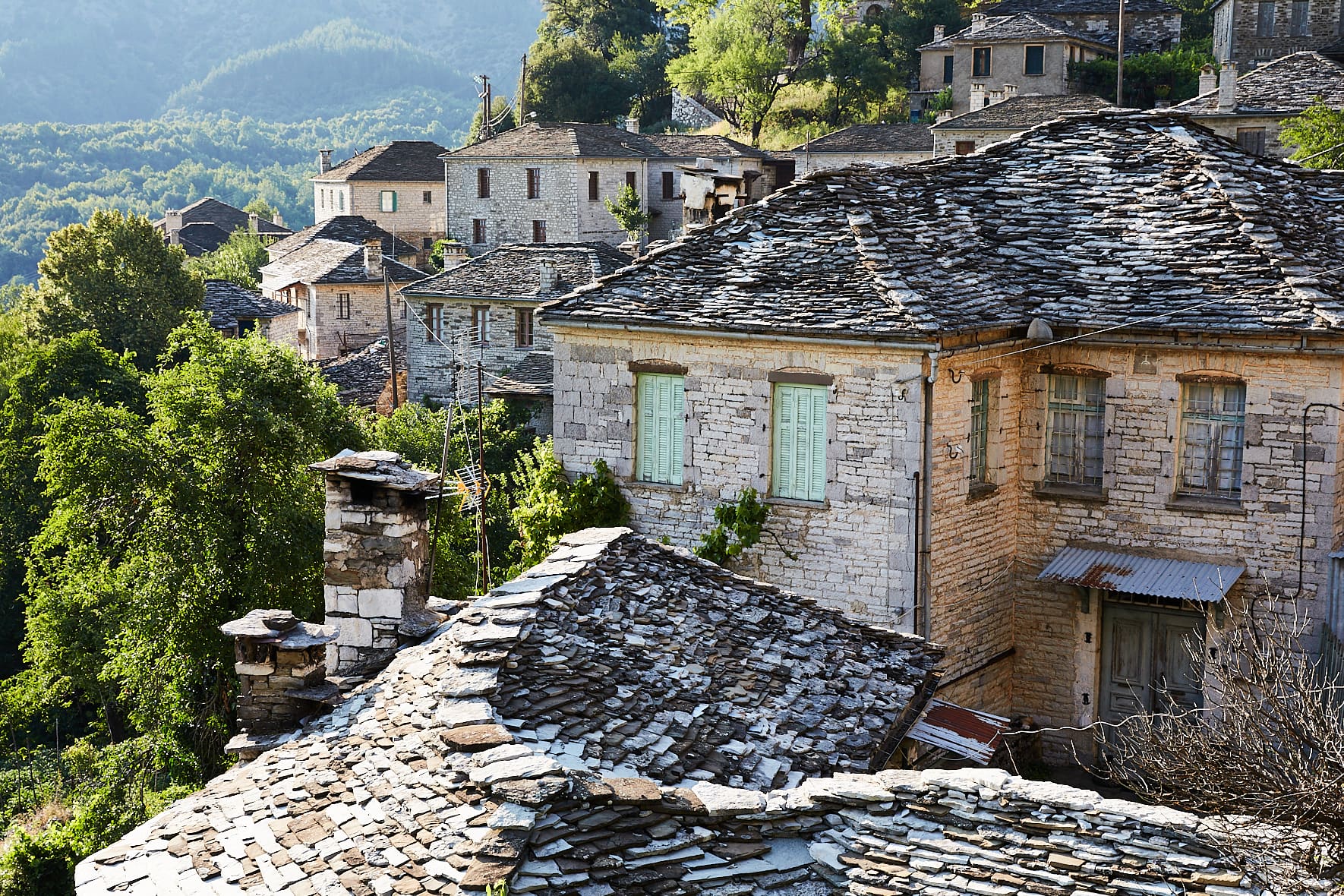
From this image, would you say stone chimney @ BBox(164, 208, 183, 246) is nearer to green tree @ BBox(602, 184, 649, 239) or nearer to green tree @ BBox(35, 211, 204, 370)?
green tree @ BBox(602, 184, 649, 239)

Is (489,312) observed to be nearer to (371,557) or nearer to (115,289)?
(115,289)

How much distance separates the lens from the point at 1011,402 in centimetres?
1700

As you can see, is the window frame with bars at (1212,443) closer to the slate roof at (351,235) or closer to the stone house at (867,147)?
the stone house at (867,147)

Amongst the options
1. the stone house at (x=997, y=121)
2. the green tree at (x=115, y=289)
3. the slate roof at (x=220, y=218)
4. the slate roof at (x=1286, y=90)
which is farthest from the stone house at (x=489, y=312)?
the slate roof at (x=220, y=218)

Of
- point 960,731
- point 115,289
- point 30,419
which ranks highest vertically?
point 115,289

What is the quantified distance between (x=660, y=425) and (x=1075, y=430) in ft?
15.8

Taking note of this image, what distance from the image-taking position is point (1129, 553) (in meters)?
16.6

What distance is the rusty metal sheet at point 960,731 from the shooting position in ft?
43.3

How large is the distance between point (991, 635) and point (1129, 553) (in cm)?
181

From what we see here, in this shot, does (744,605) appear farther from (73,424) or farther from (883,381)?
(73,424)

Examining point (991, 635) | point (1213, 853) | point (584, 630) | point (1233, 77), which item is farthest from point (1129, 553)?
point (1233, 77)

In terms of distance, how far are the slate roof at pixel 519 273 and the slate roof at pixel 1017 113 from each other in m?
13.6

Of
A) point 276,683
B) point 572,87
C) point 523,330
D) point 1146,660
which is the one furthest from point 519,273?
point 572,87

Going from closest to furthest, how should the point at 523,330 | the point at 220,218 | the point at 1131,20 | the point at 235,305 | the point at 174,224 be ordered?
the point at 523,330, the point at 235,305, the point at 1131,20, the point at 174,224, the point at 220,218
